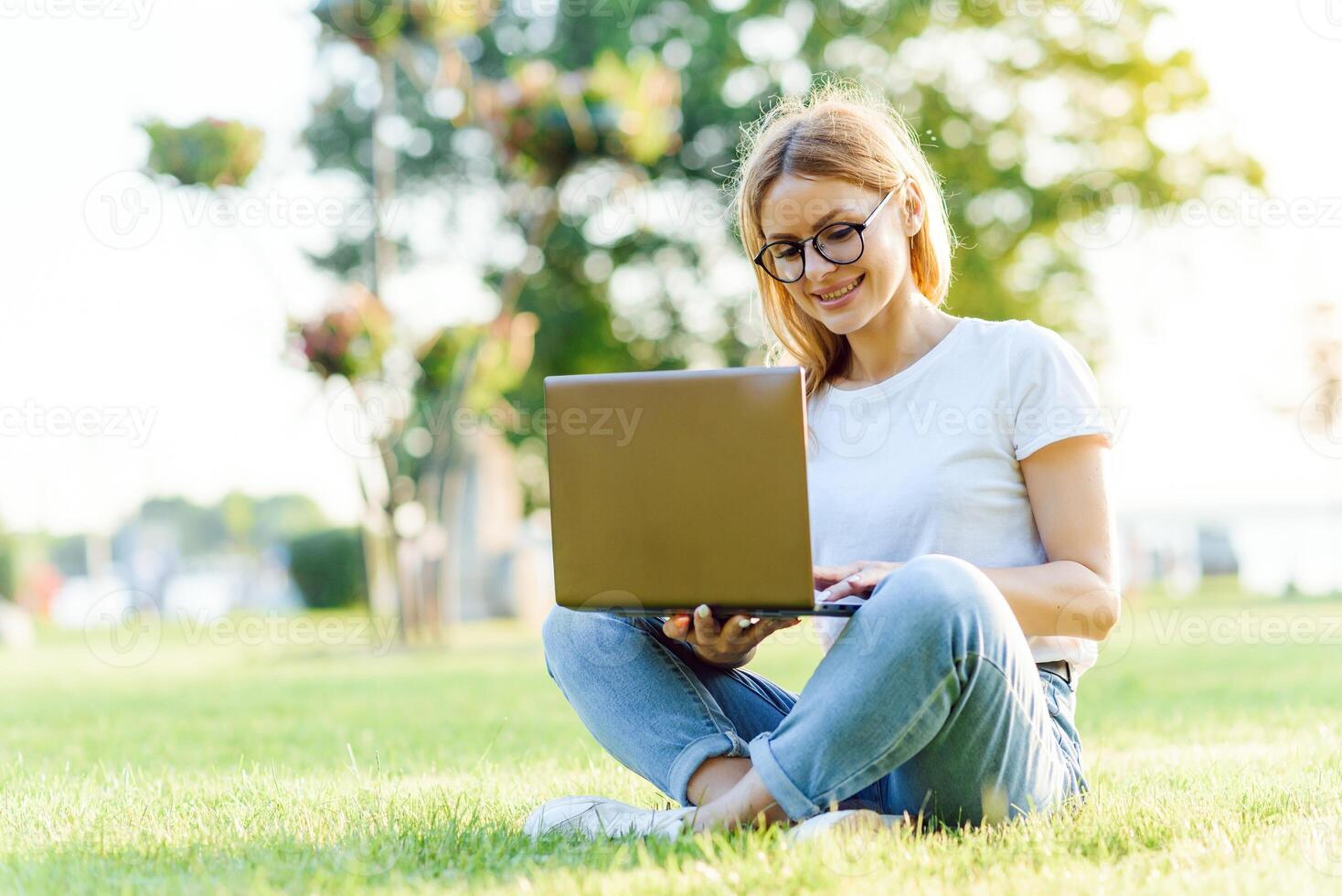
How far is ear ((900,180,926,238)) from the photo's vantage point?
2.60 m

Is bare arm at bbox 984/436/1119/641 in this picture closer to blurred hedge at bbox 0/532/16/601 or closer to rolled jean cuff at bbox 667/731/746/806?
rolled jean cuff at bbox 667/731/746/806

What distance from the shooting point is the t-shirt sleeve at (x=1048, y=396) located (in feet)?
7.41

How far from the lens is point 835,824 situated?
1.96 meters

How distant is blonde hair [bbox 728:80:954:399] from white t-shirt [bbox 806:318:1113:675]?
268 mm

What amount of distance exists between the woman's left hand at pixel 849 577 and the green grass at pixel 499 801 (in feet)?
1.26

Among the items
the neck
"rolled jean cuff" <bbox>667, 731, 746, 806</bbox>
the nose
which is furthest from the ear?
"rolled jean cuff" <bbox>667, 731, 746, 806</bbox>

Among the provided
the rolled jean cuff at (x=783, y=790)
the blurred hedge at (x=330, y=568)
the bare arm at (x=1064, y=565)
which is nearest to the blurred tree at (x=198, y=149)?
the bare arm at (x=1064, y=565)

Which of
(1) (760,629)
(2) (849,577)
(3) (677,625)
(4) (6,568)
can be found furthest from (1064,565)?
(4) (6,568)

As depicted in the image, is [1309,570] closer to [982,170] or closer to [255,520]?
[982,170]

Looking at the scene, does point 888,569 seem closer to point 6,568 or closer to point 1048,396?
point 1048,396

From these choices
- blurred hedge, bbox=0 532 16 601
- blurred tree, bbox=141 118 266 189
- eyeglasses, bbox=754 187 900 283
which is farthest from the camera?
blurred hedge, bbox=0 532 16 601

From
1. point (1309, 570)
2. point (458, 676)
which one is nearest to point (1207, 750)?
point (458, 676)

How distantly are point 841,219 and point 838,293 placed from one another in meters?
0.15

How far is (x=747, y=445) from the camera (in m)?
2.02
